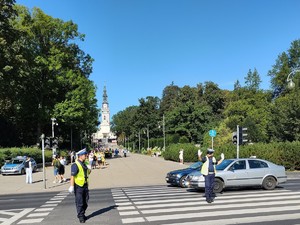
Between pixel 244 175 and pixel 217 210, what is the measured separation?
581cm

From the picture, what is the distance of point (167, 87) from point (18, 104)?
289ft

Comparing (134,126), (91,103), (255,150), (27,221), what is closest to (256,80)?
(134,126)

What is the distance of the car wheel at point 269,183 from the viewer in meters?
17.6

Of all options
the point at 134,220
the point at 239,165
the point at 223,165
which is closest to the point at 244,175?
the point at 239,165

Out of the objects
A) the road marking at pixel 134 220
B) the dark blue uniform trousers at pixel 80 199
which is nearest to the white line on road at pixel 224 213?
the road marking at pixel 134 220

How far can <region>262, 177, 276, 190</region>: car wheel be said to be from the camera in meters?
17.6

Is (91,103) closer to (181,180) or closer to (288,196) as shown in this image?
(181,180)

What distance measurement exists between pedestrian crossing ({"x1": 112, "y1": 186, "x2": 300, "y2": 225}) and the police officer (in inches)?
43.1

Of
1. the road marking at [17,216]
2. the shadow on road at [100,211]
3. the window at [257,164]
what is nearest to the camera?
the road marking at [17,216]

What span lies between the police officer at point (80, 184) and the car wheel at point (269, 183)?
9.43m

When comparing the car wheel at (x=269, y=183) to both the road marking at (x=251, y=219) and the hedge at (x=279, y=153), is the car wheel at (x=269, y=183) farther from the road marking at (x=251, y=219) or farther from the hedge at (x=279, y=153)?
the hedge at (x=279, y=153)

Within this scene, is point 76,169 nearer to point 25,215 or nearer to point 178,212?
point 25,215

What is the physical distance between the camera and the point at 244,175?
1736cm

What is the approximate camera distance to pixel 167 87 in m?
141
